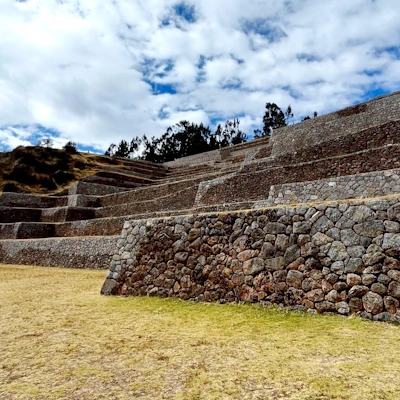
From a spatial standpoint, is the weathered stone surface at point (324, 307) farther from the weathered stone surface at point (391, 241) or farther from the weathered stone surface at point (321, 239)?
the weathered stone surface at point (391, 241)

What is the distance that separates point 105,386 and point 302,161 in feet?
32.8

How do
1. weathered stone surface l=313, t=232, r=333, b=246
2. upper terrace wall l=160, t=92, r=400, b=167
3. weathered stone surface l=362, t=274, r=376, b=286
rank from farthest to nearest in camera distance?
upper terrace wall l=160, t=92, r=400, b=167, weathered stone surface l=313, t=232, r=333, b=246, weathered stone surface l=362, t=274, r=376, b=286

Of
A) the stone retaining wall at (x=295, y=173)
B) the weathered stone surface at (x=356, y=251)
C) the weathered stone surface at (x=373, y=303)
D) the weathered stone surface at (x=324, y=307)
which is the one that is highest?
the stone retaining wall at (x=295, y=173)

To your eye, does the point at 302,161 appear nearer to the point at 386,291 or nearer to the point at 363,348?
the point at 386,291

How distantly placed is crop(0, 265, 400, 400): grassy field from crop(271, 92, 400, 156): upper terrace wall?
371 inches

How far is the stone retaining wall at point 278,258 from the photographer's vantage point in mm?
4234

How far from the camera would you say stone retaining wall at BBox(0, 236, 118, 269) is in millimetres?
11672

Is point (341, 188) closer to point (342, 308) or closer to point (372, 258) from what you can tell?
point (372, 258)

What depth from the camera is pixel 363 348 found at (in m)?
3.27

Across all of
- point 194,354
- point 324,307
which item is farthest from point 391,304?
point 194,354

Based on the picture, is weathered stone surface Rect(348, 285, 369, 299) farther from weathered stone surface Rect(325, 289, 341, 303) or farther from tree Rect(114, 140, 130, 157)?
tree Rect(114, 140, 130, 157)

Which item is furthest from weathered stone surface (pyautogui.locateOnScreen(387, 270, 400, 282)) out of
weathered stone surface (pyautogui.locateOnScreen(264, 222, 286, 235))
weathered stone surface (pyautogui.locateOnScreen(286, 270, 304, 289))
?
weathered stone surface (pyautogui.locateOnScreen(264, 222, 286, 235))

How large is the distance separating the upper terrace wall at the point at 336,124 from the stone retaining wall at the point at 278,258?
7945 mm

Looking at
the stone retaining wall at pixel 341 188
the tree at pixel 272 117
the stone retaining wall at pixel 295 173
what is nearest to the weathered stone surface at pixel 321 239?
the stone retaining wall at pixel 341 188
